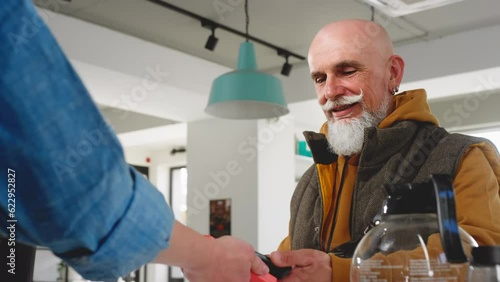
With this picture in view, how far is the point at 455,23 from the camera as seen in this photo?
170 inches

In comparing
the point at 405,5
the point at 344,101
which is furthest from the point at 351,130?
the point at 405,5

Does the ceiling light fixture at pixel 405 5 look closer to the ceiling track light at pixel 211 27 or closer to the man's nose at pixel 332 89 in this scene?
the ceiling track light at pixel 211 27

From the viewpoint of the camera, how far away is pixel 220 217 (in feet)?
18.1

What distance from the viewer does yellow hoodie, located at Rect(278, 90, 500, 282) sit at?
1233 mm

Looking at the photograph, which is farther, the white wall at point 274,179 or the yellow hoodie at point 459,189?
the white wall at point 274,179

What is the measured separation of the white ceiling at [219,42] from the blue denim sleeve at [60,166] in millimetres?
3374

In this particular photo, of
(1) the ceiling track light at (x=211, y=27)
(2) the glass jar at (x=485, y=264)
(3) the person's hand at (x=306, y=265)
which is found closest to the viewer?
(2) the glass jar at (x=485, y=264)

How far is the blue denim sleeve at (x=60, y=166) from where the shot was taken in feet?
1.83

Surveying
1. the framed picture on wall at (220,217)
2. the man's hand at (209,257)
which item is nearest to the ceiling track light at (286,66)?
the framed picture on wall at (220,217)

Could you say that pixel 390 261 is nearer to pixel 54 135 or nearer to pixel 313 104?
pixel 54 135

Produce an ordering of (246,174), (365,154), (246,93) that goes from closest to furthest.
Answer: (365,154) → (246,93) → (246,174)

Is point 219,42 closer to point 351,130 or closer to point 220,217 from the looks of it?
point 220,217

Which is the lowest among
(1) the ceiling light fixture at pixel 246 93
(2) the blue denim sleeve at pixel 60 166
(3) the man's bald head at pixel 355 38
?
(2) the blue denim sleeve at pixel 60 166

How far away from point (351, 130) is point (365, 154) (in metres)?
0.16
